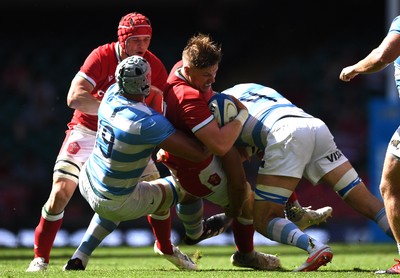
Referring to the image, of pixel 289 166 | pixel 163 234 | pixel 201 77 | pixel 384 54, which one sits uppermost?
pixel 384 54

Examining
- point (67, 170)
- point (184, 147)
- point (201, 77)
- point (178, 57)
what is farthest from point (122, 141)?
point (178, 57)

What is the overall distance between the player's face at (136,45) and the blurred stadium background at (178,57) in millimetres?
6349

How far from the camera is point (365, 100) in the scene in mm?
17500

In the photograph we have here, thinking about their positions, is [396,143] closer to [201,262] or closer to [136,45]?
[136,45]

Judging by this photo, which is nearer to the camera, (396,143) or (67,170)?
(396,143)

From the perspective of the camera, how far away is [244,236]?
8258 millimetres

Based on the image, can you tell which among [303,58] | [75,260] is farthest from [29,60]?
[75,260]

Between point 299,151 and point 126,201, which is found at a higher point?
point 299,151

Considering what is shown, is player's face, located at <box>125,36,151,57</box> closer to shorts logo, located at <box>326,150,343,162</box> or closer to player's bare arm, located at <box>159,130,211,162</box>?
player's bare arm, located at <box>159,130,211,162</box>

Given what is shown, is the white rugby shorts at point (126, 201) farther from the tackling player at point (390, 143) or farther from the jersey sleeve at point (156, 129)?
the tackling player at point (390, 143)

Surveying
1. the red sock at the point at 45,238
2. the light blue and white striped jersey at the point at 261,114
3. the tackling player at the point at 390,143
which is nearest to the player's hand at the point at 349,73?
the tackling player at the point at 390,143

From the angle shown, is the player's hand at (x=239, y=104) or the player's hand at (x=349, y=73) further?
the player's hand at (x=239, y=104)

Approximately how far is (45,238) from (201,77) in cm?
204

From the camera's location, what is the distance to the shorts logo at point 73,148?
27.6 feet
